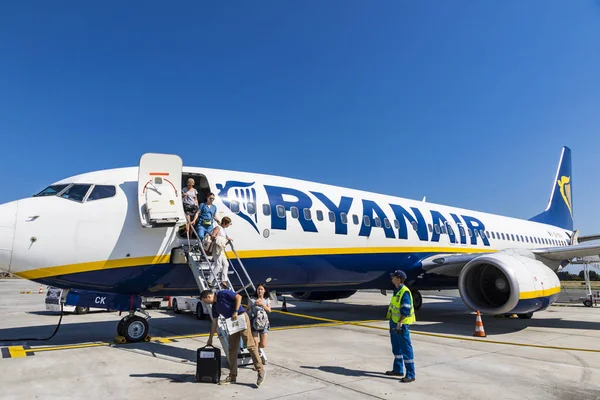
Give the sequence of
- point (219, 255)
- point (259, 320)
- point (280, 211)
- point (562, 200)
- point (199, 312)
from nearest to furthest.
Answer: point (259, 320)
point (219, 255)
point (280, 211)
point (199, 312)
point (562, 200)

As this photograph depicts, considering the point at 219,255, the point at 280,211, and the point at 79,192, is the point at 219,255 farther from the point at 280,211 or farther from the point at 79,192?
the point at 79,192

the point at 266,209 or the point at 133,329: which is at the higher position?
the point at 266,209

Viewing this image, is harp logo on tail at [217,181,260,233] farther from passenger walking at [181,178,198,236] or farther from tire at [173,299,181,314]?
tire at [173,299,181,314]

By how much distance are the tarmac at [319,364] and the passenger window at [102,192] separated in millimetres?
2847

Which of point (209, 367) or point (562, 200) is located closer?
point (209, 367)

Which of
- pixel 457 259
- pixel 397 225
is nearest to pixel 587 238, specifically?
pixel 457 259

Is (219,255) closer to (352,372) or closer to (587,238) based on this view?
(352,372)

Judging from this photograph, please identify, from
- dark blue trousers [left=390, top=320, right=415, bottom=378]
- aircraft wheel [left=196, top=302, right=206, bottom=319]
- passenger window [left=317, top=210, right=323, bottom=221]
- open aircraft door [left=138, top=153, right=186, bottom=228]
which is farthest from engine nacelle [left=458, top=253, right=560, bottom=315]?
open aircraft door [left=138, top=153, right=186, bottom=228]

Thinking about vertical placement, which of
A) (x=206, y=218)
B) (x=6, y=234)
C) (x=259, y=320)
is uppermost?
(x=206, y=218)

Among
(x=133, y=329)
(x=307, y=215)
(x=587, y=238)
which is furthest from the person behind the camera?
(x=587, y=238)

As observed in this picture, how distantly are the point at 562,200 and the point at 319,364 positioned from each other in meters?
24.1

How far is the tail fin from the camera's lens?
970 inches

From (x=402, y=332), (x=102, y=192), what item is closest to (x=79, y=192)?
(x=102, y=192)

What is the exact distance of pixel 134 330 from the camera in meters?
8.67
